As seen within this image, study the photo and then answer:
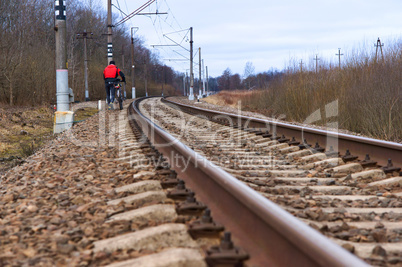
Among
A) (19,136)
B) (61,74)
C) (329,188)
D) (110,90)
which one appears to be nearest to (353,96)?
(329,188)

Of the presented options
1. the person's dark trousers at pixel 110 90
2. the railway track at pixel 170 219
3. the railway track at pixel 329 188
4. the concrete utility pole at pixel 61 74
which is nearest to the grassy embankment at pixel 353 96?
the railway track at pixel 329 188

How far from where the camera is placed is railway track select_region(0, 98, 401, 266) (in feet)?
6.61

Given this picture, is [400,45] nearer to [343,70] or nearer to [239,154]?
[343,70]

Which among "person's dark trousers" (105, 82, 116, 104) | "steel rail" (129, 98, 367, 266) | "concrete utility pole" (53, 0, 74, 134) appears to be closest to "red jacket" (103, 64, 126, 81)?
"person's dark trousers" (105, 82, 116, 104)

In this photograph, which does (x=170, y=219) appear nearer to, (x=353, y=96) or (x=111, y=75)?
(x=353, y=96)

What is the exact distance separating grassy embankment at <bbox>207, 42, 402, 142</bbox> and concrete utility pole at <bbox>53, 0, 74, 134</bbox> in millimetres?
6333

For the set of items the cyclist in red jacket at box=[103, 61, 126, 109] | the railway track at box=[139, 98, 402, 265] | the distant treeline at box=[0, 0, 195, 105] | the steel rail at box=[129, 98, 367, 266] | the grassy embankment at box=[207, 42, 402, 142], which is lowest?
the railway track at box=[139, 98, 402, 265]

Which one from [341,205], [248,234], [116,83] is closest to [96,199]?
[248,234]

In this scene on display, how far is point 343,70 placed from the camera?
11.6m

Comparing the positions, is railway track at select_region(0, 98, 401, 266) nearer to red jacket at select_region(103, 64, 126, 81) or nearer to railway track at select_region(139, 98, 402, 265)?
railway track at select_region(139, 98, 402, 265)

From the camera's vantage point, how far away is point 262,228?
209 cm

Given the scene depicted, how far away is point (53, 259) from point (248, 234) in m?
1.00

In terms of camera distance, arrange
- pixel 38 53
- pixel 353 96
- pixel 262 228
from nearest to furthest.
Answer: pixel 262 228
pixel 353 96
pixel 38 53

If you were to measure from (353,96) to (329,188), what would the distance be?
644 centimetres
